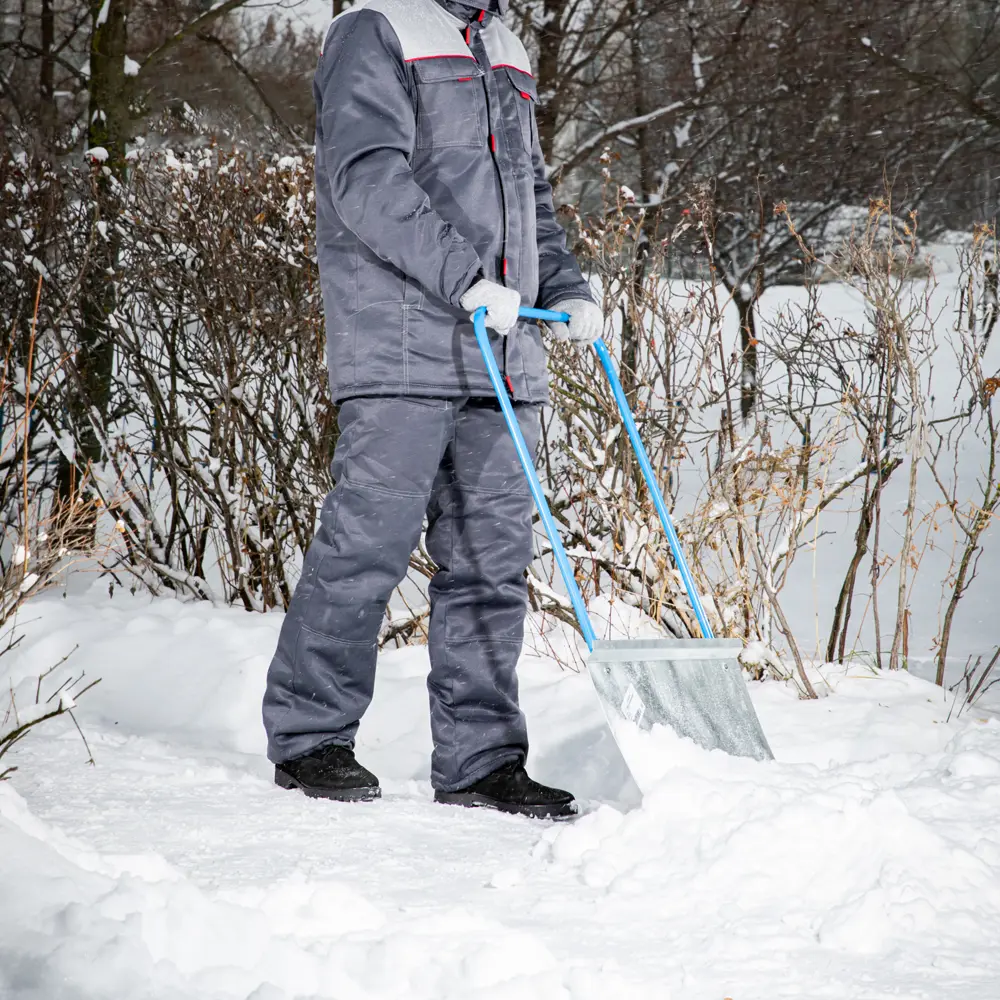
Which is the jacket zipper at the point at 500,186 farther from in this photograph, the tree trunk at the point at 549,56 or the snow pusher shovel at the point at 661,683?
the tree trunk at the point at 549,56

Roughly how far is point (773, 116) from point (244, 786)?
878 cm

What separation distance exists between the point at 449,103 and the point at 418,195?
0.93 ft

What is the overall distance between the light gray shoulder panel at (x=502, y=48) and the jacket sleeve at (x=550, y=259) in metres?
0.21

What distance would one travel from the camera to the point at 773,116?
9.73m

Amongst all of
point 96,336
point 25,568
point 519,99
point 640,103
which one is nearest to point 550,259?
point 519,99

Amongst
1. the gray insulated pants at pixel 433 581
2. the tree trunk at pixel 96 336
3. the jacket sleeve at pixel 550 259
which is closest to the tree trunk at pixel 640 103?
the tree trunk at pixel 96 336

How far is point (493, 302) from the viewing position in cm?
229

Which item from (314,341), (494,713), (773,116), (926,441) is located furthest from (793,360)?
(773,116)

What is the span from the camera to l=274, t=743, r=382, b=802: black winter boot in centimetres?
246

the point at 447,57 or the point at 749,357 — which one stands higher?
the point at 447,57

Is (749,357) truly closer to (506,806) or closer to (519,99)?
(519,99)

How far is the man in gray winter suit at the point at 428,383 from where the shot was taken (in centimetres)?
238

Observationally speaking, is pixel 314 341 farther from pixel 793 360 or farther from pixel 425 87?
pixel 425 87

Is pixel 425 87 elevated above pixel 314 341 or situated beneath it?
elevated above
